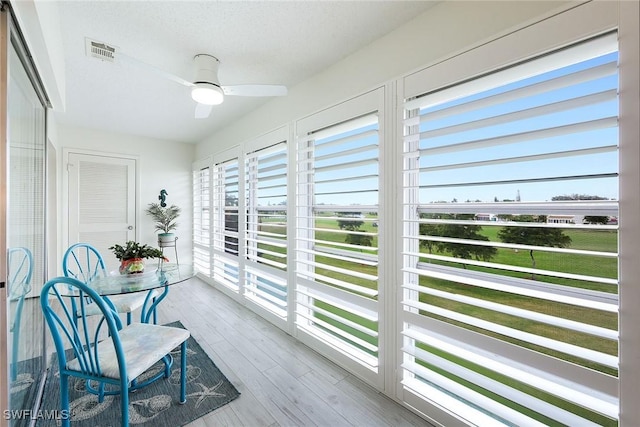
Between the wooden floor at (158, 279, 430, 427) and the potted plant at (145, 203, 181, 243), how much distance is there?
1.89 metres

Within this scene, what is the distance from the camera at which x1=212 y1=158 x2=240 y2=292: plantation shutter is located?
12.1 ft

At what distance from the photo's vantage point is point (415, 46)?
1.68 metres

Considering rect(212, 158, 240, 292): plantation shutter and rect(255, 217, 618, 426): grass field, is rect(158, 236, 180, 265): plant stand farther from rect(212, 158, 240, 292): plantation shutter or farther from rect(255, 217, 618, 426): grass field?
rect(255, 217, 618, 426): grass field

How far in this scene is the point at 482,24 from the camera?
1.41 metres

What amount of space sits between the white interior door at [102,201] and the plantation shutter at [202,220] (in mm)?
949

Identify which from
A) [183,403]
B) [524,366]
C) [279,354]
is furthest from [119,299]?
[524,366]

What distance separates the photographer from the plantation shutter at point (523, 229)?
1134 millimetres

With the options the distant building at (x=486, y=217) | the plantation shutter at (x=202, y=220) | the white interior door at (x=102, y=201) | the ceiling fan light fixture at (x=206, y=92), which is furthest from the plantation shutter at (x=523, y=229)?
the white interior door at (x=102, y=201)

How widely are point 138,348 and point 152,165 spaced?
3985mm

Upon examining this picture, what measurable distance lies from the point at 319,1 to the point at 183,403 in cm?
263

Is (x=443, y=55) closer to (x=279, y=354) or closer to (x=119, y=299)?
(x=279, y=354)

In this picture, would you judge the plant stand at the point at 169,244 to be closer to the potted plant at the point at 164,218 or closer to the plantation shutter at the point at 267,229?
the potted plant at the point at 164,218

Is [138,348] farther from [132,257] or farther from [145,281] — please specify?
[132,257]

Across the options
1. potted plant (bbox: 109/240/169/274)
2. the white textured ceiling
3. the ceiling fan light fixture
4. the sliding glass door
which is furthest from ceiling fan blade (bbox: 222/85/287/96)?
potted plant (bbox: 109/240/169/274)
